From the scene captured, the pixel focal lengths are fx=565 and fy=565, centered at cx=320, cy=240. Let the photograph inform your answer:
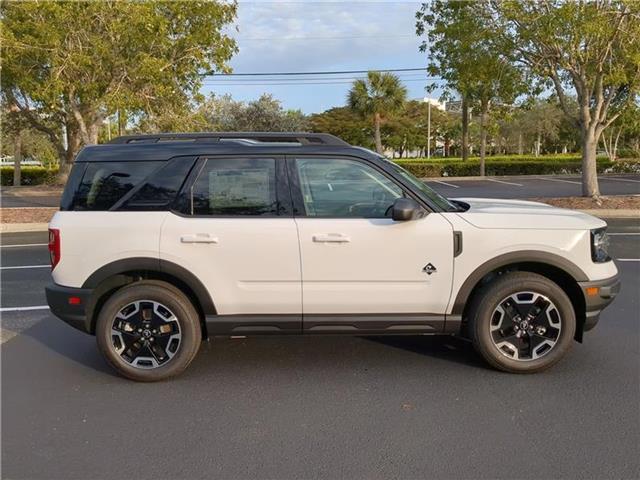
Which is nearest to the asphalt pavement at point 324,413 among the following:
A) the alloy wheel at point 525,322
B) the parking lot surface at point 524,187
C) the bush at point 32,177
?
the alloy wheel at point 525,322

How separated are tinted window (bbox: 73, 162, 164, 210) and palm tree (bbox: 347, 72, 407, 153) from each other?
38.5m

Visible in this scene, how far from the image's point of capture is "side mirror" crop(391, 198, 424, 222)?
396cm

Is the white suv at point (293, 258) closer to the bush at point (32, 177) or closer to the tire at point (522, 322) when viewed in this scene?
the tire at point (522, 322)

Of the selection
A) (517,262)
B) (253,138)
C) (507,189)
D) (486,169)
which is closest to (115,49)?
(253,138)

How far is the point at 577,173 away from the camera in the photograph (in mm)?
34875

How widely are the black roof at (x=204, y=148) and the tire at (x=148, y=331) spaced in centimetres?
97

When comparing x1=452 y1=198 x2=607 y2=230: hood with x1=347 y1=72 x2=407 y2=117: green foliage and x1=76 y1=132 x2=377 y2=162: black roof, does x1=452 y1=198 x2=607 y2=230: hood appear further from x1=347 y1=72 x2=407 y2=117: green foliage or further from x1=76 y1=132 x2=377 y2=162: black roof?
x1=347 y1=72 x2=407 y2=117: green foliage

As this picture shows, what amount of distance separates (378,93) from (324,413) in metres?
40.6

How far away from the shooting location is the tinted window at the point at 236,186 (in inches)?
165

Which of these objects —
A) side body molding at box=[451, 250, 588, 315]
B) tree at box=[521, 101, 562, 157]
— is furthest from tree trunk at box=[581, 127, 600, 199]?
tree at box=[521, 101, 562, 157]

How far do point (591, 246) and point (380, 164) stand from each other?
1.67 meters

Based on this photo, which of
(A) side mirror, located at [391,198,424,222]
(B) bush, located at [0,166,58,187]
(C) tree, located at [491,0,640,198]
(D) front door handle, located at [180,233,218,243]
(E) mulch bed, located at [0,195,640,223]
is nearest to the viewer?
(A) side mirror, located at [391,198,424,222]

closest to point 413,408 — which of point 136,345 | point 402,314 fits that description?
point 402,314

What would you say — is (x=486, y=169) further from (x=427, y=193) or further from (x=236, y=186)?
(x=236, y=186)
